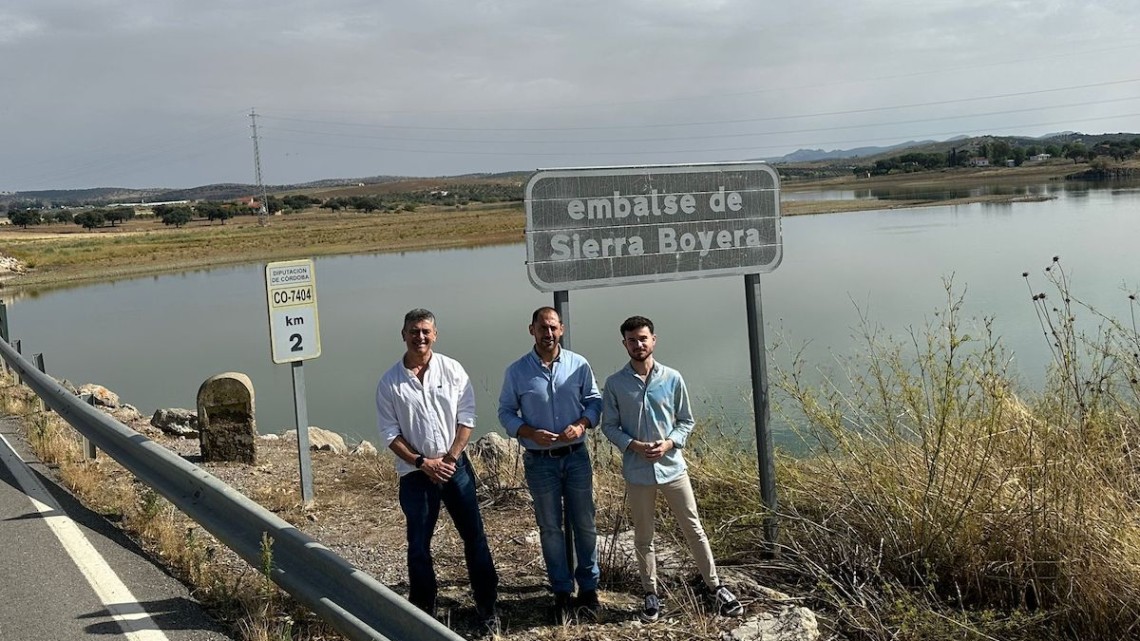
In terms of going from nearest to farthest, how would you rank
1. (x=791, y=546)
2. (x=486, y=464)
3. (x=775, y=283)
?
(x=791, y=546)
(x=486, y=464)
(x=775, y=283)

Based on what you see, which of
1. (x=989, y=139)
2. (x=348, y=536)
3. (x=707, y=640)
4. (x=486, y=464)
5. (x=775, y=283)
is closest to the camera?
(x=707, y=640)

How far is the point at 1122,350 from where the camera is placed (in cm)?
662

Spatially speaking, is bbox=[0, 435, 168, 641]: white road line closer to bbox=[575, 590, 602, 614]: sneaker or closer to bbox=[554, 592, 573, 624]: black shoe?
bbox=[554, 592, 573, 624]: black shoe

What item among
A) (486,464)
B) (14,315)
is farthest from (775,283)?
(14,315)

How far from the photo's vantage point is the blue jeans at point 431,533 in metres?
5.16

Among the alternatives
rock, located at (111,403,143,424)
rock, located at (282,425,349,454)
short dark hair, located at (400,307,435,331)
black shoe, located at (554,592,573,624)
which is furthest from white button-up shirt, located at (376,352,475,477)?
A: rock, located at (111,403,143,424)

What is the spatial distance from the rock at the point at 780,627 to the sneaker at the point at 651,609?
403 mm

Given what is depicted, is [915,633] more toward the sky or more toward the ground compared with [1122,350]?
more toward the ground

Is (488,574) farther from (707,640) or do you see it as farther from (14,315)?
(14,315)

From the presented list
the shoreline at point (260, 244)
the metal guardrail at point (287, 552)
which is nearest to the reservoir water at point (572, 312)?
the metal guardrail at point (287, 552)

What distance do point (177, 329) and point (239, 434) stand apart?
2130cm

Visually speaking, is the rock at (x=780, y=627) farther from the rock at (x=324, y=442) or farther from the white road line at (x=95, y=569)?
the rock at (x=324, y=442)

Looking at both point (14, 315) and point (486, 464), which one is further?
point (14, 315)

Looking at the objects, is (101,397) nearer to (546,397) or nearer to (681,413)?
(546,397)
